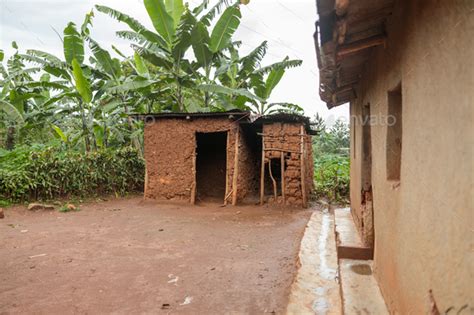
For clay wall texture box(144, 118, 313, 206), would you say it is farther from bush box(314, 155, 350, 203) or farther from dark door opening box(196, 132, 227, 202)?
dark door opening box(196, 132, 227, 202)

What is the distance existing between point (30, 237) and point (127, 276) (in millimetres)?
3111

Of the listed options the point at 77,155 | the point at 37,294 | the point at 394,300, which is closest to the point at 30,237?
the point at 37,294

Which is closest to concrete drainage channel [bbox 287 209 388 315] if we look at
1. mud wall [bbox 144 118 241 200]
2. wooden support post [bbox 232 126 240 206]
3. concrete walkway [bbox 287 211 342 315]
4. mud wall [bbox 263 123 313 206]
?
concrete walkway [bbox 287 211 342 315]

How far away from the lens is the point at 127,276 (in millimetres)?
4723

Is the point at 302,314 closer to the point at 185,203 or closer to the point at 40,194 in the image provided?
the point at 185,203

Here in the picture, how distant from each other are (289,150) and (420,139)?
8.00 meters

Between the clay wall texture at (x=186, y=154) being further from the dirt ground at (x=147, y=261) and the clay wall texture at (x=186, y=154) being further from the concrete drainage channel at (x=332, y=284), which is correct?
the concrete drainage channel at (x=332, y=284)

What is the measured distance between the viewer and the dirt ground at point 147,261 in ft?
12.8

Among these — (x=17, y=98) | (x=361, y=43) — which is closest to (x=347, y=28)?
(x=361, y=43)

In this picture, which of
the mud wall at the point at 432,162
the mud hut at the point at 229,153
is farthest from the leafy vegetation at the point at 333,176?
the mud wall at the point at 432,162

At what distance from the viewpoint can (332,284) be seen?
428 centimetres

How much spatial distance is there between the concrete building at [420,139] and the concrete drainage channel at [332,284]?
6.8 inches

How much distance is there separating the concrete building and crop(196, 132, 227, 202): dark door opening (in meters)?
8.98

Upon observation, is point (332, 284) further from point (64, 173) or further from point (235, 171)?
point (64, 173)
